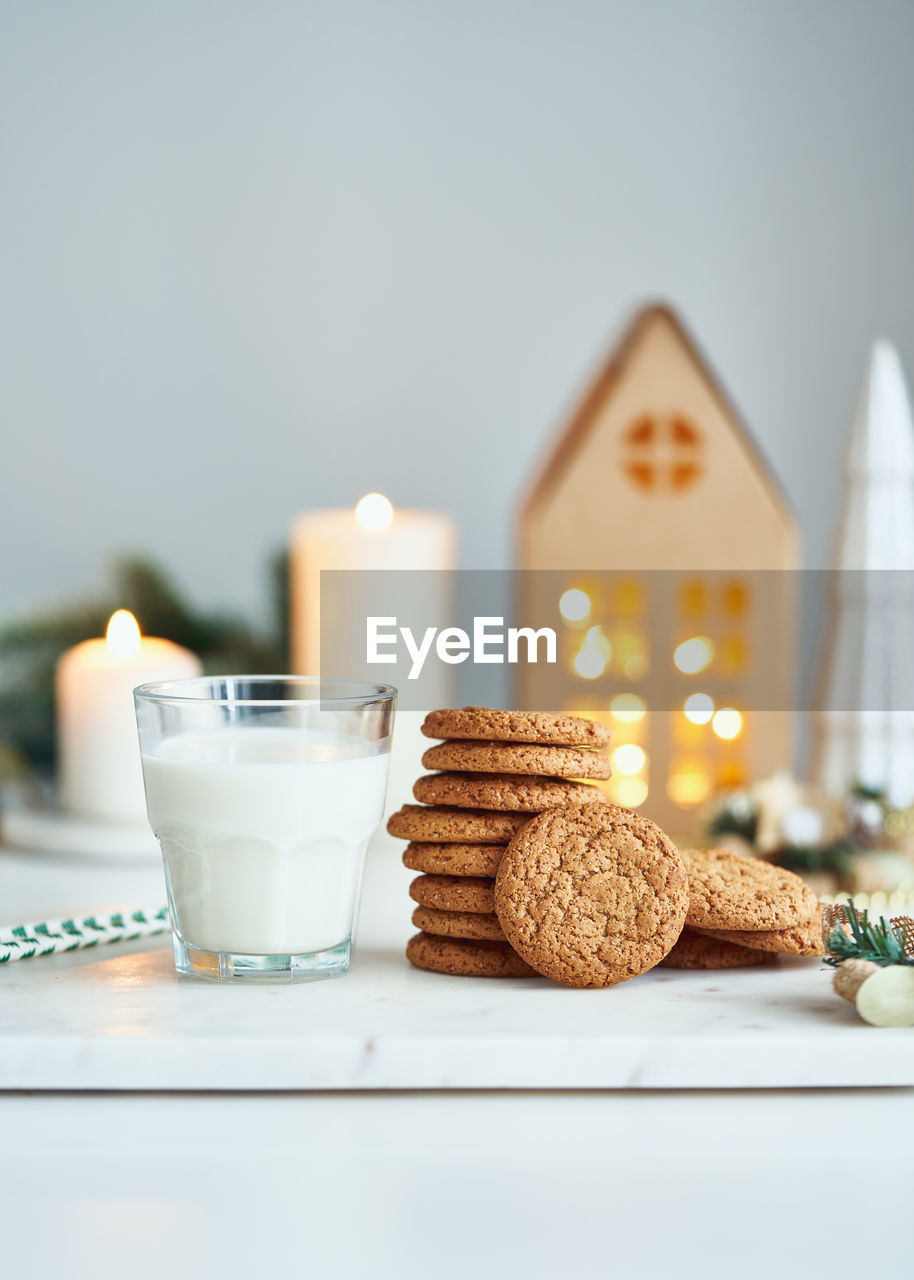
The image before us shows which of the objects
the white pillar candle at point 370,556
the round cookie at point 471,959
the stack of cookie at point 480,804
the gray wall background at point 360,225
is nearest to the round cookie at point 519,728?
the stack of cookie at point 480,804

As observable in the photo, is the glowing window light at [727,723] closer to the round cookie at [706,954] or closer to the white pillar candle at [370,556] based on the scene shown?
the white pillar candle at [370,556]

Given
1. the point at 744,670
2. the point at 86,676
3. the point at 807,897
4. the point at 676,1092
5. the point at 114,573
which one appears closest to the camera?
the point at 676,1092

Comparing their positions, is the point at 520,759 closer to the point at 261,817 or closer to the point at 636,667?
the point at 261,817

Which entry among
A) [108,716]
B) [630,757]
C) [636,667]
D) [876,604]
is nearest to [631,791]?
[630,757]

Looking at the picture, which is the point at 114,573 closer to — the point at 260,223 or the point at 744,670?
the point at 260,223

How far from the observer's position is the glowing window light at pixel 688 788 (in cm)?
148

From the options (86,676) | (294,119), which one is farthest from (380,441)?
(86,676)

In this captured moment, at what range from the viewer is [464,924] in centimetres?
66

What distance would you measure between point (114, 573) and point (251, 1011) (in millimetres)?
1133

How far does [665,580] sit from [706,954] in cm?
81

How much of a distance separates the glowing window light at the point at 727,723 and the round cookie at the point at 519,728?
2.76 ft

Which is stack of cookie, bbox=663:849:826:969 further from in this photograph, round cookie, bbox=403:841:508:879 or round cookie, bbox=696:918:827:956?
round cookie, bbox=403:841:508:879

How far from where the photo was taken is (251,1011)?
23.6 inches

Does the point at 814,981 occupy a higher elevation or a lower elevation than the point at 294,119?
lower
